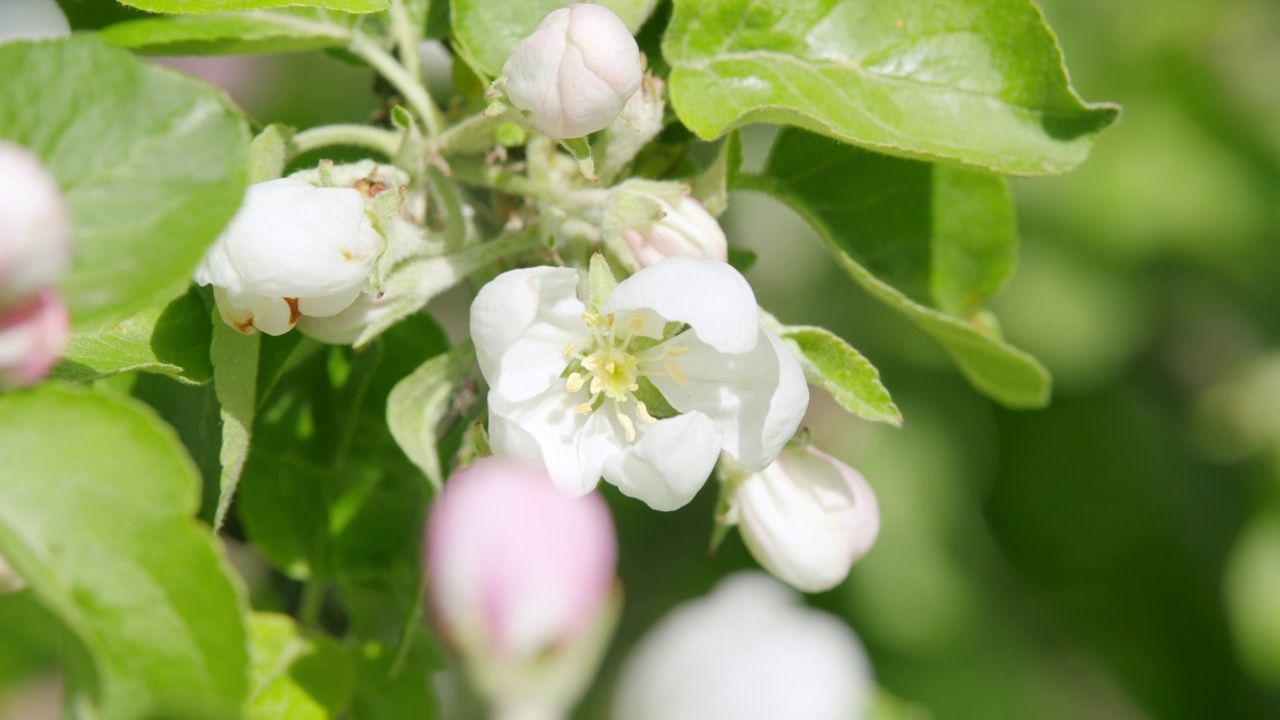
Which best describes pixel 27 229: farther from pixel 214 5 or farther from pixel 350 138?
pixel 350 138

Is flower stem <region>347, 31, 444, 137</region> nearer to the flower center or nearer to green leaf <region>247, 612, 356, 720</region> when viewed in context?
the flower center

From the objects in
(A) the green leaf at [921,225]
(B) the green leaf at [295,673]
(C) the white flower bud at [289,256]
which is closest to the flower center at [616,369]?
(C) the white flower bud at [289,256]

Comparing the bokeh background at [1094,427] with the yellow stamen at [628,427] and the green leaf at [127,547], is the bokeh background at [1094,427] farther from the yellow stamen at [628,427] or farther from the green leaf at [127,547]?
the green leaf at [127,547]

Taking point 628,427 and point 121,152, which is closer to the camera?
point 121,152

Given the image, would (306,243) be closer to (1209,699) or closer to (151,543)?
(151,543)

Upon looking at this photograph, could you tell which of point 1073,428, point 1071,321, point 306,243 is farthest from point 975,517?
point 306,243

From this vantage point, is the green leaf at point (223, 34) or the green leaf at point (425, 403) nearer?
the green leaf at point (425, 403)

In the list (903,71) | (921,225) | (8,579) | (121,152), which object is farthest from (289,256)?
(921,225)
